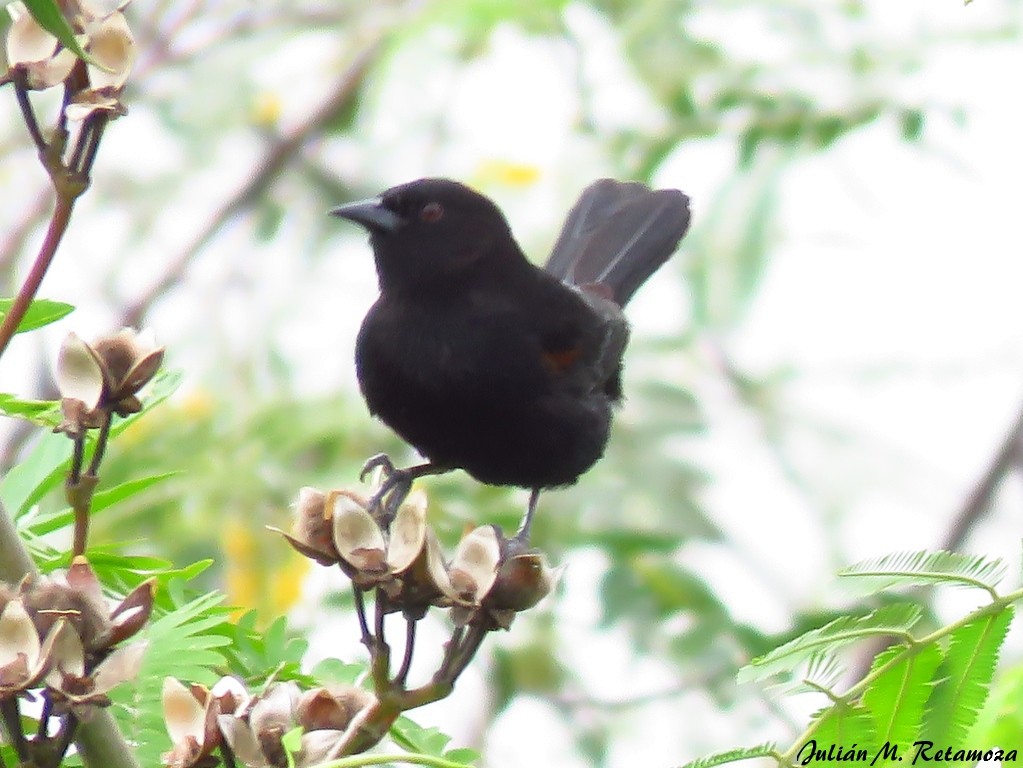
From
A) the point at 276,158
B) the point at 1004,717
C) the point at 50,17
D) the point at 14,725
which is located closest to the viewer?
the point at 50,17

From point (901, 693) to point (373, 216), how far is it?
7.39ft

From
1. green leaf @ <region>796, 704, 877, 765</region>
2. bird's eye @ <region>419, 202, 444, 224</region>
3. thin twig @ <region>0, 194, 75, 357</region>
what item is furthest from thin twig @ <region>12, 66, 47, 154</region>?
bird's eye @ <region>419, 202, 444, 224</region>

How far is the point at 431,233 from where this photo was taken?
143 inches

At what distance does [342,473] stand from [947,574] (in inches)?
102

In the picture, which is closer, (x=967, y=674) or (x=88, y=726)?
(x=88, y=726)

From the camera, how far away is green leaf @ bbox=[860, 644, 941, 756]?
161 cm

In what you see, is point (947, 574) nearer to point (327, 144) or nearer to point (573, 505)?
point (573, 505)

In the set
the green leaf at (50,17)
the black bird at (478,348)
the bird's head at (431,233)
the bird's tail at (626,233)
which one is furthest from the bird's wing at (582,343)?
the green leaf at (50,17)

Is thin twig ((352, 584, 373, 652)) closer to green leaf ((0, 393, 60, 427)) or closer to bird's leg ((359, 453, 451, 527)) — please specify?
bird's leg ((359, 453, 451, 527))

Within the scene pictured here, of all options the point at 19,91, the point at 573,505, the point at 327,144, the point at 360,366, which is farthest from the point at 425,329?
the point at 327,144

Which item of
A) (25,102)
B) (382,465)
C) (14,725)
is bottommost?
(382,465)

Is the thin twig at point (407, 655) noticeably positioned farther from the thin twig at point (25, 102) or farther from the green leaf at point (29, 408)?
the thin twig at point (25, 102)

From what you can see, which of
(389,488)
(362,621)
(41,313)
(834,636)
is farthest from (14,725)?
(389,488)

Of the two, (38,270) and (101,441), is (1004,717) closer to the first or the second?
(101,441)
